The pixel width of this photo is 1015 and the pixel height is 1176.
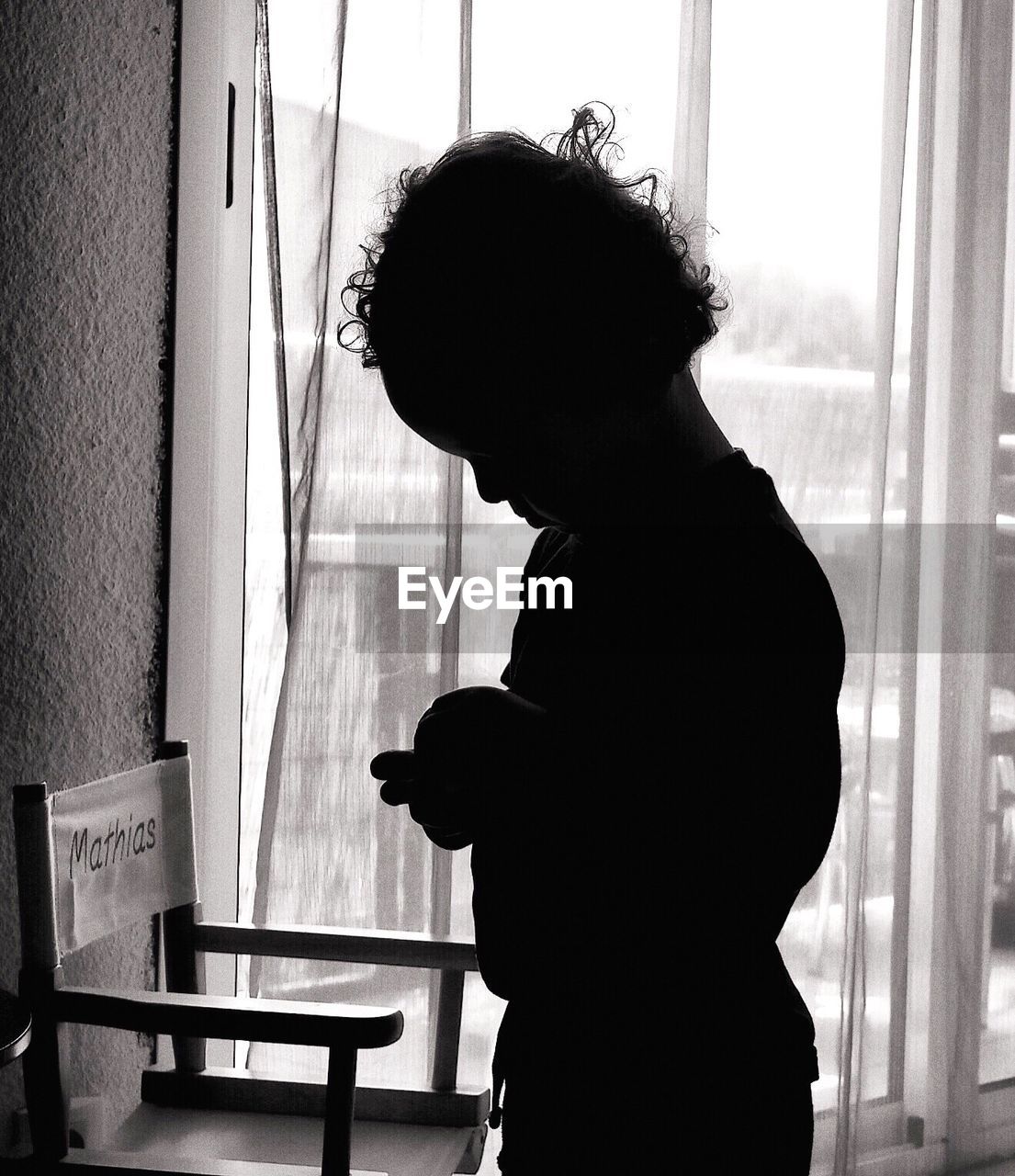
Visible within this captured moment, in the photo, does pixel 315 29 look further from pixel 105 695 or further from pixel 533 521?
pixel 533 521

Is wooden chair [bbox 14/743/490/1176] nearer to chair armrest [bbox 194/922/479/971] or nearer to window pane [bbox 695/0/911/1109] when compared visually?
chair armrest [bbox 194/922/479/971]

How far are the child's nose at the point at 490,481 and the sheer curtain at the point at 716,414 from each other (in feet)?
2.88

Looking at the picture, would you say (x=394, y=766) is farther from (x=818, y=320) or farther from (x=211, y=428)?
(x=818, y=320)

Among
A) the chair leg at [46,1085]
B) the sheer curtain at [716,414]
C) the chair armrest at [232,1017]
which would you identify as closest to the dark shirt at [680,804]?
the chair armrest at [232,1017]

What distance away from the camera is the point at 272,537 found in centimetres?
157

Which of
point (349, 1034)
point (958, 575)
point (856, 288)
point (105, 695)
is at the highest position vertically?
point (856, 288)

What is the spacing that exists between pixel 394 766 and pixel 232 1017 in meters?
0.44

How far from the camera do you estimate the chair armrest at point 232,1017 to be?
94cm

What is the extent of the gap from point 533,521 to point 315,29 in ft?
3.42

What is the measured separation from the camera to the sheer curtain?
1.50m

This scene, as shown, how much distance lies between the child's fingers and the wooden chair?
0.37 metres

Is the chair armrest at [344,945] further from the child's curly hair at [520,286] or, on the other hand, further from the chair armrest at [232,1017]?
the child's curly hair at [520,286]

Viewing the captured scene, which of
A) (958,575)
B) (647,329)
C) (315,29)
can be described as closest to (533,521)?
(647,329)

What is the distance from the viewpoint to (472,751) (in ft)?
1.97
